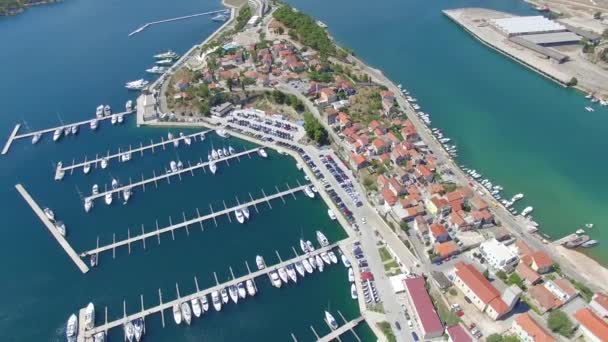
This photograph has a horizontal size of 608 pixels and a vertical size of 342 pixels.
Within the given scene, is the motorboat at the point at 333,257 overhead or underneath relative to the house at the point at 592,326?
underneath

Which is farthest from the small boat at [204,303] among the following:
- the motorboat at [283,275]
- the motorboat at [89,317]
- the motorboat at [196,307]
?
the motorboat at [89,317]

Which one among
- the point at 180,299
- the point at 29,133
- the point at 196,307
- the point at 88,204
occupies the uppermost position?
the point at 196,307

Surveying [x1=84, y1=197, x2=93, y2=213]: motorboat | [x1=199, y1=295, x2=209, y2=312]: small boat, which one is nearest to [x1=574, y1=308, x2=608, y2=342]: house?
[x1=199, y1=295, x2=209, y2=312]: small boat

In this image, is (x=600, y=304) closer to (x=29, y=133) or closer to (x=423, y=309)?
(x=423, y=309)

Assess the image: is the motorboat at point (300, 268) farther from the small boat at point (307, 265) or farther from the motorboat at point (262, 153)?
the motorboat at point (262, 153)

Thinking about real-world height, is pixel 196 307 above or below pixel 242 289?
below

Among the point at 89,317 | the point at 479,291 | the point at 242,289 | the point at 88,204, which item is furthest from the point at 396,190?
the point at 88,204

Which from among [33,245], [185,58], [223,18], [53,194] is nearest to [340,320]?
[33,245]
